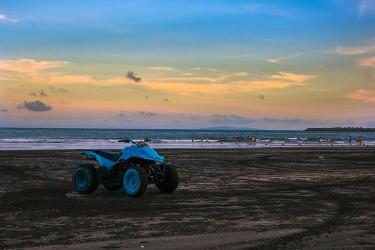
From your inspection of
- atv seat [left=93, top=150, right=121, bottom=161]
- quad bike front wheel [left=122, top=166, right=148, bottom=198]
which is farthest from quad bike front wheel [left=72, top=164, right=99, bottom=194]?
quad bike front wheel [left=122, top=166, right=148, bottom=198]

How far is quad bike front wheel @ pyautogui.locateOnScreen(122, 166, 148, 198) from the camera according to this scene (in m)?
12.6

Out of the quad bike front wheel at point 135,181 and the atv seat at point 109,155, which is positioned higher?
the atv seat at point 109,155

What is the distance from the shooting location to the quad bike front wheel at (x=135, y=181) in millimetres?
12570

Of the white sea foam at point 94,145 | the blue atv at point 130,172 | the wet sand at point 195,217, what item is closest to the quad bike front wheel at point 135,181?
the blue atv at point 130,172

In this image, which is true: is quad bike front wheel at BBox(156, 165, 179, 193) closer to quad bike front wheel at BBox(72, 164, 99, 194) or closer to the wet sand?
the wet sand

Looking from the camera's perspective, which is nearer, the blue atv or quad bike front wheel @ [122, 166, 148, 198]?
quad bike front wheel @ [122, 166, 148, 198]

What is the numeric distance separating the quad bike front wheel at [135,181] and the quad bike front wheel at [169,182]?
85 centimetres

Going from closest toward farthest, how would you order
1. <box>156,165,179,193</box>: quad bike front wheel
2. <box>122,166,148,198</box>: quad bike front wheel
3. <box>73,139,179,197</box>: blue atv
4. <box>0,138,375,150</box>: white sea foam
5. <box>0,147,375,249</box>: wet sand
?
<box>0,147,375,249</box>: wet sand
<box>122,166,148,198</box>: quad bike front wheel
<box>73,139,179,197</box>: blue atv
<box>156,165,179,193</box>: quad bike front wheel
<box>0,138,375,150</box>: white sea foam

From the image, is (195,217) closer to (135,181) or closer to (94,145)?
(135,181)

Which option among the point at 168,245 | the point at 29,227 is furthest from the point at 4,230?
the point at 168,245

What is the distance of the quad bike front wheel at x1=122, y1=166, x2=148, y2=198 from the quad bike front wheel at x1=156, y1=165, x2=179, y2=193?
845mm

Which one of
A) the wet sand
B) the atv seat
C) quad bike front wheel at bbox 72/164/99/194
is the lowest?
the wet sand

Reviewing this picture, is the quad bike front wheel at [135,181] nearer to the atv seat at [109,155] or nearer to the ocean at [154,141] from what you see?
the atv seat at [109,155]

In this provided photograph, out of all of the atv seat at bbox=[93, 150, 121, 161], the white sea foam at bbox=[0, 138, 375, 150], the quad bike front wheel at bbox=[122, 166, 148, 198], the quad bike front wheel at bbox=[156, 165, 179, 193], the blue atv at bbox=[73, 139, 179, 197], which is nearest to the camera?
the quad bike front wheel at bbox=[122, 166, 148, 198]
